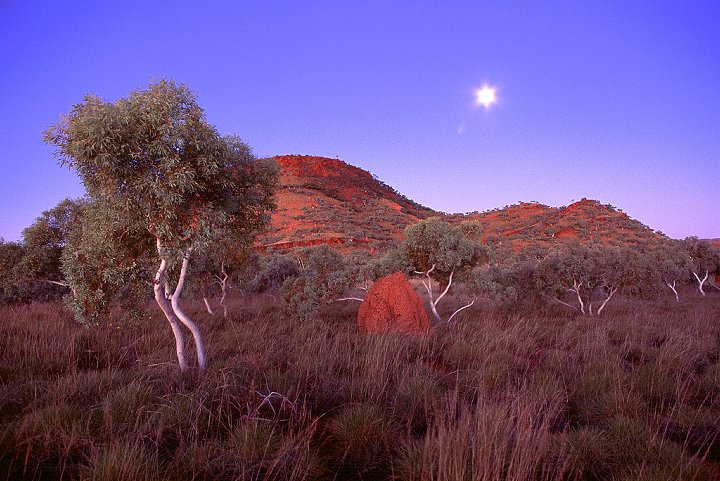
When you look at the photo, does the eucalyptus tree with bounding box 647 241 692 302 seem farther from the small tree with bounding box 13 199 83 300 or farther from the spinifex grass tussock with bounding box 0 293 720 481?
the small tree with bounding box 13 199 83 300

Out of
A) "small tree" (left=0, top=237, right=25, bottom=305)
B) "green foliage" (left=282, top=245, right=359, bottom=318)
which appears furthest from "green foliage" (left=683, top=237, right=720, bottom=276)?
"small tree" (left=0, top=237, right=25, bottom=305)

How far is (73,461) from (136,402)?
985 mm

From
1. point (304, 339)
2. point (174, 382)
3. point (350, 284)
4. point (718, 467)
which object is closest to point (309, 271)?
point (350, 284)

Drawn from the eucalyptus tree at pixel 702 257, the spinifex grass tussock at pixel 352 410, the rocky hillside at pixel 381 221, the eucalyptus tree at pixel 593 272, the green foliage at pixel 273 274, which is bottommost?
the spinifex grass tussock at pixel 352 410

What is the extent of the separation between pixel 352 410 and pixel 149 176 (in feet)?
15.1

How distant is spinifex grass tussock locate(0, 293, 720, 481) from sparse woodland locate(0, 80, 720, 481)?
33mm

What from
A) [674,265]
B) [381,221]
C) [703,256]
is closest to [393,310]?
[674,265]

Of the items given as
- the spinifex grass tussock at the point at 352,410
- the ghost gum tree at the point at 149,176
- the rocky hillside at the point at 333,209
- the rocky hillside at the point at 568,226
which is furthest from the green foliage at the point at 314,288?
the rocky hillside at the point at 568,226

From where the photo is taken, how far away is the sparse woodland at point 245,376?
3787 millimetres

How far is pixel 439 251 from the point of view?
530 inches

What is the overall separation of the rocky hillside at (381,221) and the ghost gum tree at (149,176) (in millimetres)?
29547

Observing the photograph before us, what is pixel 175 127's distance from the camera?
239 inches

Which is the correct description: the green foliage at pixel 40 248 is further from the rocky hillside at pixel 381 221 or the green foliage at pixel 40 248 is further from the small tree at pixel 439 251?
the rocky hillside at pixel 381 221

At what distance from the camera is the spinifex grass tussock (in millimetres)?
3674
